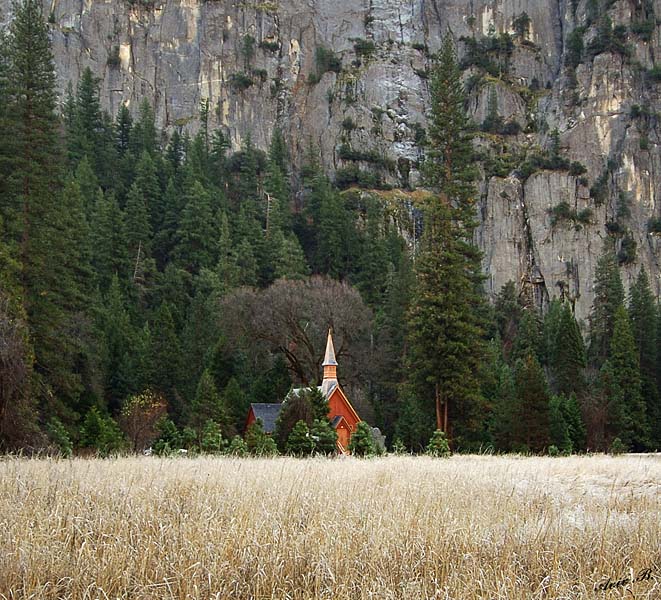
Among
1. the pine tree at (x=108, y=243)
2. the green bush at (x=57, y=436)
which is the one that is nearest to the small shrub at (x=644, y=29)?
the pine tree at (x=108, y=243)

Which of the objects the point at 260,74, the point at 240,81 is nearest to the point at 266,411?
the point at 240,81

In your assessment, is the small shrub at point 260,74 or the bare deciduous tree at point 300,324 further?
the small shrub at point 260,74

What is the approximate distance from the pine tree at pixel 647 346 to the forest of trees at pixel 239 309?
0.19 m

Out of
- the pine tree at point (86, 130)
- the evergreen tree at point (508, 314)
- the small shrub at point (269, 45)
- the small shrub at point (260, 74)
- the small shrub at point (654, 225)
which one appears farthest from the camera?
the small shrub at point (269, 45)

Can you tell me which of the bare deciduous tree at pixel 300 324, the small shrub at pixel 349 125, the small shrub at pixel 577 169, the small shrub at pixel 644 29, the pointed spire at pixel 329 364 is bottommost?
the pointed spire at pixel 329 364

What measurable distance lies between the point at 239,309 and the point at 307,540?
140ft

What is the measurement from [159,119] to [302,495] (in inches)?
3971

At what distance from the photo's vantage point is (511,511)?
331 inches

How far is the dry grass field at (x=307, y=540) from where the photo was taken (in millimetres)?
5688

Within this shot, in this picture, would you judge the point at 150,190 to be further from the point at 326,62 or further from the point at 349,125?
the point at 326,62

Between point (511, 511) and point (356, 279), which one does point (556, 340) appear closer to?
point (356, 279)

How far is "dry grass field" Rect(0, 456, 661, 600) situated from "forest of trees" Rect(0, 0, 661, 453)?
484 inches

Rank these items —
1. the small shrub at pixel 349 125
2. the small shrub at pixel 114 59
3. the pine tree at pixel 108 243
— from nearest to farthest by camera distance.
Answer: the pine tree at pixel 108 243, the small shrub at pixel 349 125, the small shrub at pixel 114 59

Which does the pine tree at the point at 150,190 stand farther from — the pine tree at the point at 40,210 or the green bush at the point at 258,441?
the green bush at the point at 258,441
